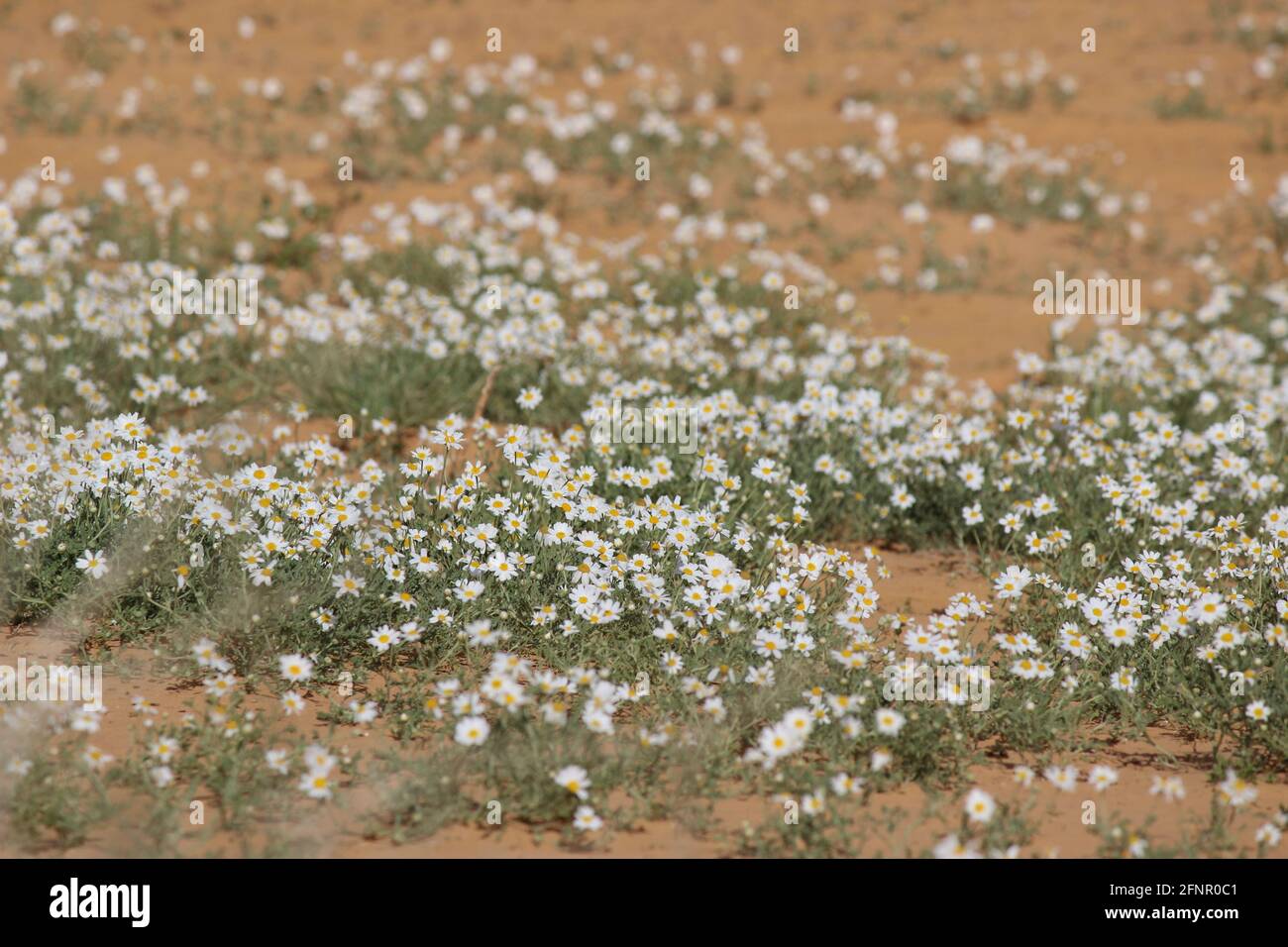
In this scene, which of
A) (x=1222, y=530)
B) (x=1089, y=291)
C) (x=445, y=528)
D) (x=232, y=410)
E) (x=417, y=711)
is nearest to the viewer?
(x=417, y=711)

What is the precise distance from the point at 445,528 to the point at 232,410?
8.67 feet

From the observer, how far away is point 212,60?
44.4ft

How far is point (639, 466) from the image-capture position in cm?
596

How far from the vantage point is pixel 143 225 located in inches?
356

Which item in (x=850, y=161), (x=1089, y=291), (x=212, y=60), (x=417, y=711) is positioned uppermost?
(x=212, y=60)

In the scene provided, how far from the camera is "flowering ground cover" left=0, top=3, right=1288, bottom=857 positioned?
4.01 metres

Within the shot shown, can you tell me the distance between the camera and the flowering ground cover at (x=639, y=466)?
4.01m

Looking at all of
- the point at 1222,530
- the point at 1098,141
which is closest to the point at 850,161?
the point at 1098,141

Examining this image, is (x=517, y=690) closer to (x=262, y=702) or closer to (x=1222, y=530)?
(x=262, y=702)
